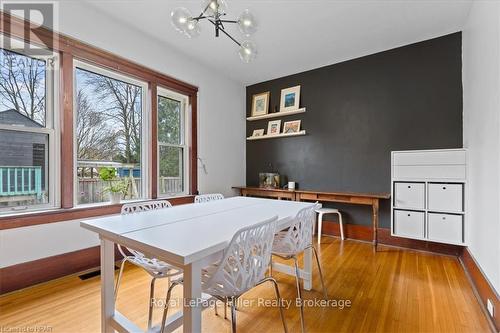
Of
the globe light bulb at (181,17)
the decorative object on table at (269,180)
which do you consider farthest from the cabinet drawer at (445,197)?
the globe light bulb at (181,17)

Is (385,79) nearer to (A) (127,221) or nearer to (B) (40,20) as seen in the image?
(A) (127,221)

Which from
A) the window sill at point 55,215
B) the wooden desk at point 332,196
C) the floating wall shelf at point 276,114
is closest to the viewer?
the window sill at point 55,215

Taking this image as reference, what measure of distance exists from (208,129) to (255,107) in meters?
1.17

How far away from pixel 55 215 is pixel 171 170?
150cm

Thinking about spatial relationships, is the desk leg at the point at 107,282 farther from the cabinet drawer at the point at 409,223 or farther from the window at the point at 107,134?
the cabinet drawer at the point at 409,223

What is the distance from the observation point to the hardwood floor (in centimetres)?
169

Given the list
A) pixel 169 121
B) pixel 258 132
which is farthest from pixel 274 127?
pixel 169 121

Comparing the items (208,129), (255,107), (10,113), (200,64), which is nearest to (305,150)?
(255,107)

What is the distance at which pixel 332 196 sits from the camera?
3488mm

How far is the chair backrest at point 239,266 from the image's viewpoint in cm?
120

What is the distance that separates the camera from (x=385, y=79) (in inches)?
135

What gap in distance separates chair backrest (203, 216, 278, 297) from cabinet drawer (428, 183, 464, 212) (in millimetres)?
2539

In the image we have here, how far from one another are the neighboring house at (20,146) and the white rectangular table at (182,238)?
1.23 metres

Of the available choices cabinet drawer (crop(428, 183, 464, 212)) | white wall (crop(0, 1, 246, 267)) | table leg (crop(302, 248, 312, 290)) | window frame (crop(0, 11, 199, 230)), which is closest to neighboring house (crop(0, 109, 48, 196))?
window frame (crop(0, 11, 199, 230))
